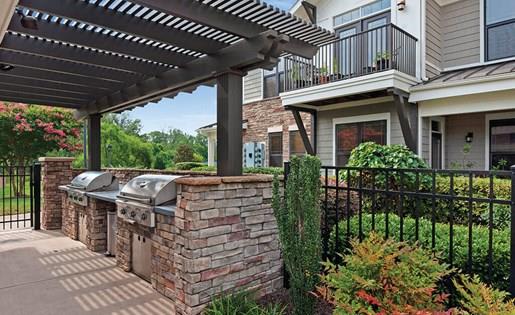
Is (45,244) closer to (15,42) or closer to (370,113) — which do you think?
(15,42)

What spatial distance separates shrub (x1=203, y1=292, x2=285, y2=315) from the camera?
3072mm

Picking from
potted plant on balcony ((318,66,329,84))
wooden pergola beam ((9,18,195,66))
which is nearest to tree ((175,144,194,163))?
potted plant on balcony ((318,66,329,84))

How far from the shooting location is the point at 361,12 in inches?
375

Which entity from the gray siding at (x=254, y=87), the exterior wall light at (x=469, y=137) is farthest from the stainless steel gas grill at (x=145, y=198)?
the gray siding at (x=254, y=87)

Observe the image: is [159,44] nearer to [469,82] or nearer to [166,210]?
[166,210]

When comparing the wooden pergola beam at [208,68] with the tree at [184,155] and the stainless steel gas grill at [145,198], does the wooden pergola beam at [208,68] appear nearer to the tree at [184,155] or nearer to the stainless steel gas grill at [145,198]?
the stainless steel gas grill at [145,198]

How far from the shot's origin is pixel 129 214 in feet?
14.0

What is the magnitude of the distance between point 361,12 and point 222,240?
858 cm

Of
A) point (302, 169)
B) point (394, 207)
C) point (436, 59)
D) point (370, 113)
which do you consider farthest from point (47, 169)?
point (436, 59)

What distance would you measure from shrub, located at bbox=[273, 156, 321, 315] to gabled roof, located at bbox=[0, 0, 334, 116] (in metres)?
1.36

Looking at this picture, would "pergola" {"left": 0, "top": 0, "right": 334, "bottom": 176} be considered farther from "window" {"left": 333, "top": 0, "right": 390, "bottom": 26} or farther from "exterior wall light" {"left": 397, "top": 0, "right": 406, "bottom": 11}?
"window" {"left": 333, "top": 0, "right": 390, "bottom": 26}

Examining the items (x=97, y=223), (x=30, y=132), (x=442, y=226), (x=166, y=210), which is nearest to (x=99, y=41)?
(x=166, y=210)

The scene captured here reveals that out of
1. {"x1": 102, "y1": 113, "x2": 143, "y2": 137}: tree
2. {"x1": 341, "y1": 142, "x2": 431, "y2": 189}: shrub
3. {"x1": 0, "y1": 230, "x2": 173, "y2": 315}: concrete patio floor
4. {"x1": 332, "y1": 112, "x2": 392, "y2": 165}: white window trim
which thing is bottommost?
{"x1": 0, "y1": 230, "x2": 173, "y2": 315}: concrete patio floor

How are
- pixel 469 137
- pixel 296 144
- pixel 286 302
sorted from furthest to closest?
pixel 296 144 < pixel 469 137 < pixel 286 302
